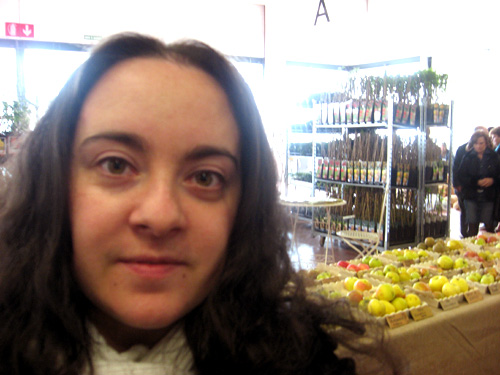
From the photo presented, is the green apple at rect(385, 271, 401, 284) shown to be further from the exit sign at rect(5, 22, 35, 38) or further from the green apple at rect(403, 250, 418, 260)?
the exit sign at rect(5, 22, 35, 38)

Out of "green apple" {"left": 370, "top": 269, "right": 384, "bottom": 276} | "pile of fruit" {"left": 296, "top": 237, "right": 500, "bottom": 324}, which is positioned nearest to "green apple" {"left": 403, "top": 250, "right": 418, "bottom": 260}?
"pile of fruit" {"left": 296, "top": 237, "right": 500, "bottom": 324}

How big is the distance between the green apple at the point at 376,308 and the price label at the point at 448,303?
0.35 m

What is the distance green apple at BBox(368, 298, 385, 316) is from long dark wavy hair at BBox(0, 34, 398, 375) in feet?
3.00

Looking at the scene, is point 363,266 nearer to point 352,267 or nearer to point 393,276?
point 352,267

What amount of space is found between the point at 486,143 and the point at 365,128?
1539 millimetres

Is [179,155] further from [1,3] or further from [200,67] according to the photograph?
[1,3]

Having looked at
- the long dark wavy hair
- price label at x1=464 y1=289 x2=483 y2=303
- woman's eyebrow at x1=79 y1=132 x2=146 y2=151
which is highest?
woman's eyebrow at x1=79 y1=132 x2=146 y2=151

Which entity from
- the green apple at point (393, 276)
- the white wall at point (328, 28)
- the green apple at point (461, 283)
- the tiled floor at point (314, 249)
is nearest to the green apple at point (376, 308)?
the green apple at point (393, 276)

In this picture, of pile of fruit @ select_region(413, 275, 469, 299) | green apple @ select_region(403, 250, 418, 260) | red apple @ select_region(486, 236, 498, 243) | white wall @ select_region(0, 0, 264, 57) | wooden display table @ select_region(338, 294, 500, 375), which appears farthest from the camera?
white wall @ select_region(0, 0, 264, 57)

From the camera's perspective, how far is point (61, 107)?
72 cm

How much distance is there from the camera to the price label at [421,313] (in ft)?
5.72

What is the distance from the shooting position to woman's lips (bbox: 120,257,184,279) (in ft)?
2.14

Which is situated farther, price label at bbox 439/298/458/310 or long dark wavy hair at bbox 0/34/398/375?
price label at bbox 439/298/458/310

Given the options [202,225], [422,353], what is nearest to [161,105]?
[202,225]
